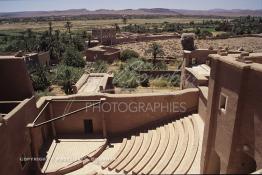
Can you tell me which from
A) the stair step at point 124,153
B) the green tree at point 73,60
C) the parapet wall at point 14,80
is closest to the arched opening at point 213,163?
the stair step at point 124,153

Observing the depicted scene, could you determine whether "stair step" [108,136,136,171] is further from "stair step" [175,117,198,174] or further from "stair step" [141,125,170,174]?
"stair step" [175,117,198,174]

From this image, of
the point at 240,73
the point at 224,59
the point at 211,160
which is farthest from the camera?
the point at 211,160

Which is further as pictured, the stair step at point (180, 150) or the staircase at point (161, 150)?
the staircase at point (161, 150)

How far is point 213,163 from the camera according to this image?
1071cm

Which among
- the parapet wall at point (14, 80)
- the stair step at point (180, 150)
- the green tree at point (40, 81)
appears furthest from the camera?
the green tree at point (40, 81)

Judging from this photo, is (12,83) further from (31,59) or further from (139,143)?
(31,59)

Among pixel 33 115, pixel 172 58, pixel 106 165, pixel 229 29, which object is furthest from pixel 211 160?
pixel 229 29

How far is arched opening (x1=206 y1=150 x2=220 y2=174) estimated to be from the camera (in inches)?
422

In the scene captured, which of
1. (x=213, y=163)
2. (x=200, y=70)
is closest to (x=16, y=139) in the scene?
(x=213, y=163)

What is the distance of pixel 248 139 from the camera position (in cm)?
Result: 899

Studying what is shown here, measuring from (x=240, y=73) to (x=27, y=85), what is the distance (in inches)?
440

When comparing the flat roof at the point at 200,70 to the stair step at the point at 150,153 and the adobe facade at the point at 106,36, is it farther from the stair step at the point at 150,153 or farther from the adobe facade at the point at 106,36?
the adobe facade at the point at 106,36

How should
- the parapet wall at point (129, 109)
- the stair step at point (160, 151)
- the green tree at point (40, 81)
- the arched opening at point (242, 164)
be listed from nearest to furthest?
the arched opening at point (242, 164) → the stair step at point (160, 151) → the parapet wall at point (129, 109) → the green tree at point (40, 81)

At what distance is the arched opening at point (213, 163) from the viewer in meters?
10.7
